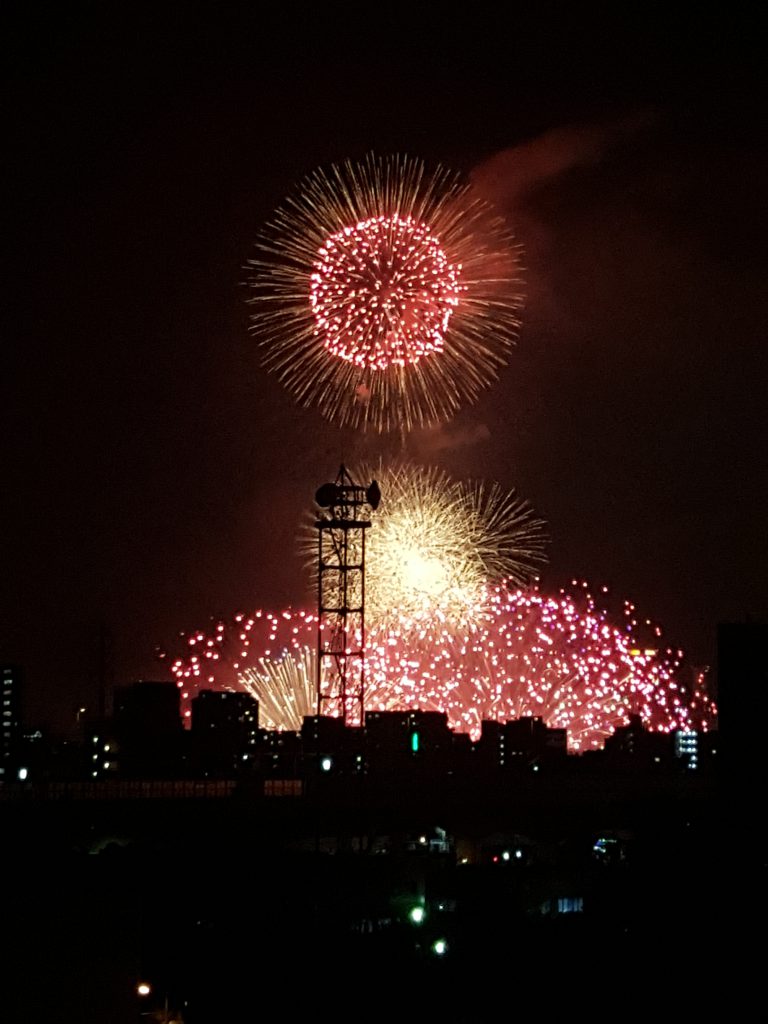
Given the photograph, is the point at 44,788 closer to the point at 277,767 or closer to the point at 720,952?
the point at 277,767

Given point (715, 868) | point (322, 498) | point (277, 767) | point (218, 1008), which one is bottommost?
point (218, 1008)

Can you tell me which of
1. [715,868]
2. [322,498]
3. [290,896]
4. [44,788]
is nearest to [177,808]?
[44,788]

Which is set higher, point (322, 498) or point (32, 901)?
point (322, 498)

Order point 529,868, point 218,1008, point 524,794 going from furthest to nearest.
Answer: point 524,794 < point 529,868 < point 218,1008

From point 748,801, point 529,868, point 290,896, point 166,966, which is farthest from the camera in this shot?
point 748,801

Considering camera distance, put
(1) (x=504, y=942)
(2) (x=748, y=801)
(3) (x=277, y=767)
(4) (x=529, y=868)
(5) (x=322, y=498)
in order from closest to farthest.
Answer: (1) (x=504, y=942)
(4) (x=529, y=868)
(2) (x=748, y=801)
(5) (x=322, y=498)
(3) (x=277, y=767)

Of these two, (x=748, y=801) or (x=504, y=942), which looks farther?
(x=748, y=801)

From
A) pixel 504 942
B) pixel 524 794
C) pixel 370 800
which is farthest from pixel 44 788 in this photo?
pixel 504 942

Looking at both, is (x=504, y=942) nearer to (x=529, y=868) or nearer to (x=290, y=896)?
(x=290, y=896)

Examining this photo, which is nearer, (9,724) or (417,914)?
(417,914)
